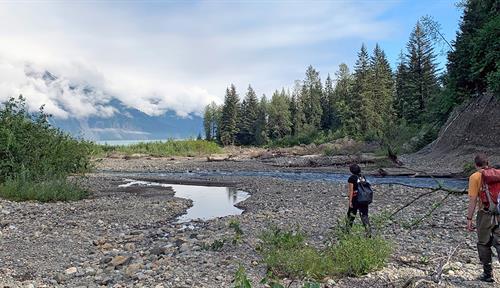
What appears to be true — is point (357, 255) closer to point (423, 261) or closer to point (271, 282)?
point (423, 261)

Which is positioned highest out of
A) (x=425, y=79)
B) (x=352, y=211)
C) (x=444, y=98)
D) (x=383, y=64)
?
(x=383, y=64)

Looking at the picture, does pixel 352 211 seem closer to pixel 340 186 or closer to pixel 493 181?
pixel 493 181

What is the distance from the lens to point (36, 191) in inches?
763

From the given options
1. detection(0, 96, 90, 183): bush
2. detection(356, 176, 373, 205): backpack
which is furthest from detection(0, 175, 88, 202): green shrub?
detection(356, 176, 373, 205): backpack

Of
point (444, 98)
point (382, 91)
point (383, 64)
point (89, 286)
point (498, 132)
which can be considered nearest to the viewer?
point (89, 286)

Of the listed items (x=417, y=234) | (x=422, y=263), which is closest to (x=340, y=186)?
(x=417, y=234)

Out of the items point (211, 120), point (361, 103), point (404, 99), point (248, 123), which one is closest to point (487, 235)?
point (404, 99)

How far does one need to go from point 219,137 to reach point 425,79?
51.2 m

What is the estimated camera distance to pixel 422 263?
28.0ft

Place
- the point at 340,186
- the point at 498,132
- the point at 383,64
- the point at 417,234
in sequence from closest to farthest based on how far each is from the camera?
the point at 417,234
the point at 340,186
the point at 498,132
the point at 383,64

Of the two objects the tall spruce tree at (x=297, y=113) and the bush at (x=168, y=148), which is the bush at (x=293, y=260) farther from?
the tall spruce tree at (x=297, y=113)

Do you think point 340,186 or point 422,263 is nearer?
point 422,263

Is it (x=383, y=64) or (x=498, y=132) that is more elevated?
(x=383, y=64)

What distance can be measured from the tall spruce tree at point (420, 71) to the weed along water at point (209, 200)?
4310cm
